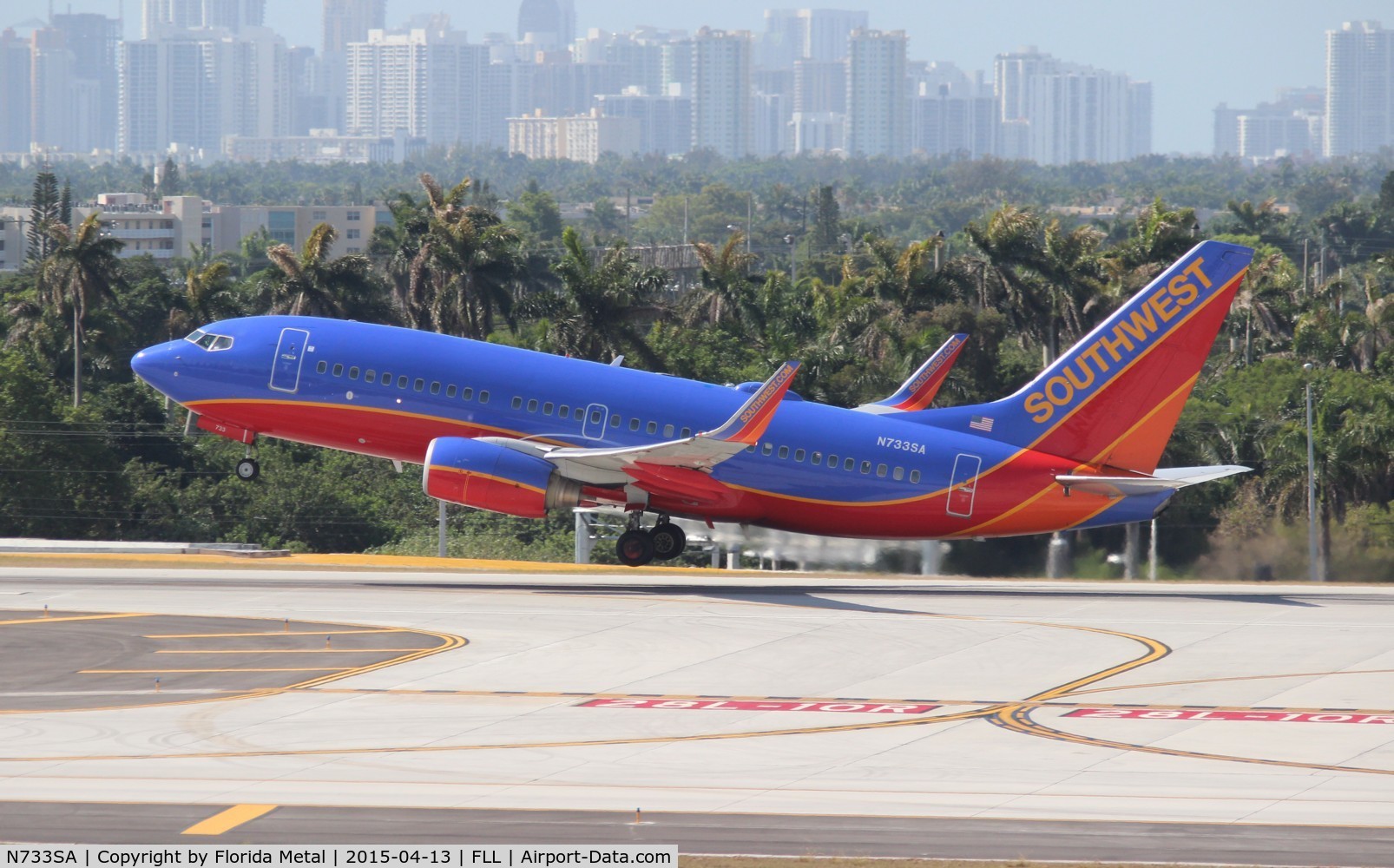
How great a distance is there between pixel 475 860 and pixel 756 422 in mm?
21611

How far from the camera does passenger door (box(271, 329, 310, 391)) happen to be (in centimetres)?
4531

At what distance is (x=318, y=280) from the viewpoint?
300 ft

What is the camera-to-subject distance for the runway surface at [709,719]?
2305 cm

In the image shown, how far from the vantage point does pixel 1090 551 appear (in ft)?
165

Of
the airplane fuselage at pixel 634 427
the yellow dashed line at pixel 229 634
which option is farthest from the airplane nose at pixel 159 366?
the yellow dashed line at pixel 229 634

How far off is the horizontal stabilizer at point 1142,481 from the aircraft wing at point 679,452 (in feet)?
25.9

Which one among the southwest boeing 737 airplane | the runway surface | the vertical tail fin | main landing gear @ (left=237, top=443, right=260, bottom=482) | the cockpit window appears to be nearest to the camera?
the runway surface

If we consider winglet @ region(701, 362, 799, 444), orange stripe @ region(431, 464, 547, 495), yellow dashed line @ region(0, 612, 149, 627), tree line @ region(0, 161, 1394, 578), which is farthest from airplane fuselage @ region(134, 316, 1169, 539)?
tree line @ region(0, 161, 1394, 578)

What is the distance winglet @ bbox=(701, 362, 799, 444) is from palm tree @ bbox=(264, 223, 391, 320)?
51704mm

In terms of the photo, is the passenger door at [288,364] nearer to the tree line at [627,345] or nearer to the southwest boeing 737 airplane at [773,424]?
the southwest boeing 737 airplane at [773,424]

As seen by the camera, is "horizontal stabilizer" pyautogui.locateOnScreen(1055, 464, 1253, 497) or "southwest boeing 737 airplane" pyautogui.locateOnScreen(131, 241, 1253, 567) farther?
"southwest boeing 737 airplane" pyautogui.locateOnScreen(131, 241, 1253, 567)

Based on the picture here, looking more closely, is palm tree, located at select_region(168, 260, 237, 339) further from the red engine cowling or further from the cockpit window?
the red engine cowling

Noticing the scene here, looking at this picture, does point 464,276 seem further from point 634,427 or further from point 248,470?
point 634,427

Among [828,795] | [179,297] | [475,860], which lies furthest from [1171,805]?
[179,297]
